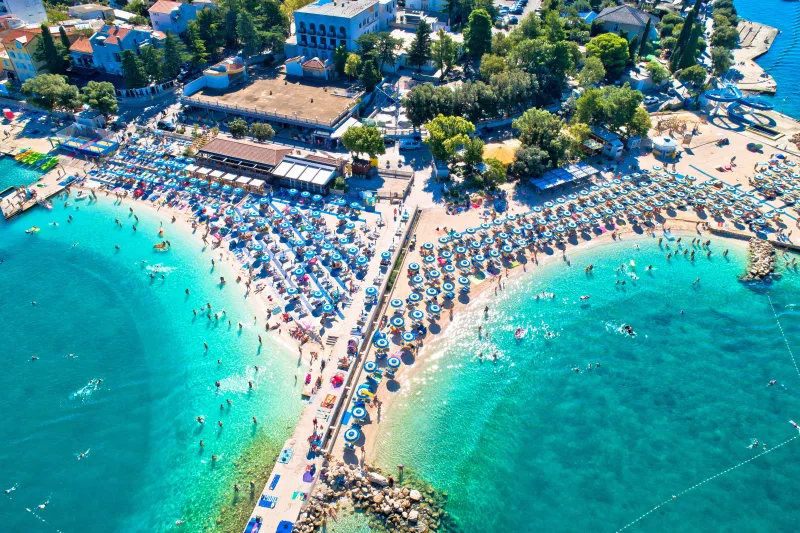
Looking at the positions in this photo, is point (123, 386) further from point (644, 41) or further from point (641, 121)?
point (644, 41)

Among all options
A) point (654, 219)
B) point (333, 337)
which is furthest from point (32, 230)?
point (654, 219)

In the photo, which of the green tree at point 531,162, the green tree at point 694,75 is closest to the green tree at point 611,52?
the green tree at point 694,75

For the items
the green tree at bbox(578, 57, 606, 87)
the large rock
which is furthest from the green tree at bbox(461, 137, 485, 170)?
the large rock

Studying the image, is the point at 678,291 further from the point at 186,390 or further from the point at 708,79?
the point at 708,79

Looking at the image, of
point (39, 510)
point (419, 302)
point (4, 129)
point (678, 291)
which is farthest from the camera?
point (4, 129)

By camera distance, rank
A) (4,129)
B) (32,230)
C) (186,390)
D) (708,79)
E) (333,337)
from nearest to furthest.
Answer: (186,390) < (333,337) < (32,230) < (4,129) < (708,79)

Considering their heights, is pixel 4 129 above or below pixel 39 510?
above

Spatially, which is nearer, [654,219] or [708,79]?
[654,219]
